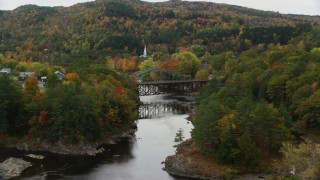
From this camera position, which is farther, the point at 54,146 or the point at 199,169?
the point at 54,146

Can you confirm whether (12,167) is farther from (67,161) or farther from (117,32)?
(117,32)

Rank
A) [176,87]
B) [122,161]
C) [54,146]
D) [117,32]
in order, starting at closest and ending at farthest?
[122,161] < [54,146] < [176,87] < [117,32]

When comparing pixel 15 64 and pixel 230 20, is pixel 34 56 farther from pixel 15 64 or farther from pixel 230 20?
pixel 230 20

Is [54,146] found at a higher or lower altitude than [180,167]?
higher

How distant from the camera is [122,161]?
43.0 m

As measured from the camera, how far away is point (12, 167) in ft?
131

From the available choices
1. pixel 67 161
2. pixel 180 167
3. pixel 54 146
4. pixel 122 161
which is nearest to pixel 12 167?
pixel 67 161

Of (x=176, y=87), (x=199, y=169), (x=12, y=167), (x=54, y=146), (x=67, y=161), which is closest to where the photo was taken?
(x=199, y=169)

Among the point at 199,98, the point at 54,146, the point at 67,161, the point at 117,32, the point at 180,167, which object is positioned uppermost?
the point at 117,32

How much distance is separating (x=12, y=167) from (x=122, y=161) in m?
9.25

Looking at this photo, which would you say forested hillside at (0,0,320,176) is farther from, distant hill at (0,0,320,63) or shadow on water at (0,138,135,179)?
shadow on water at (0,138,135,179)

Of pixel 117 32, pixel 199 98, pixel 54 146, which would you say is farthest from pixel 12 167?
pixel 117 32

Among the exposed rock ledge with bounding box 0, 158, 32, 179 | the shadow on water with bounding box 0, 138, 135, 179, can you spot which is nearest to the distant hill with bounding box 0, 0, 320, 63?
the shadow on water with bounding box 0, 138, 135, 179

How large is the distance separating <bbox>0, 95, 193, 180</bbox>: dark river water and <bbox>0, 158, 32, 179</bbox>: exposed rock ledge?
563mm
